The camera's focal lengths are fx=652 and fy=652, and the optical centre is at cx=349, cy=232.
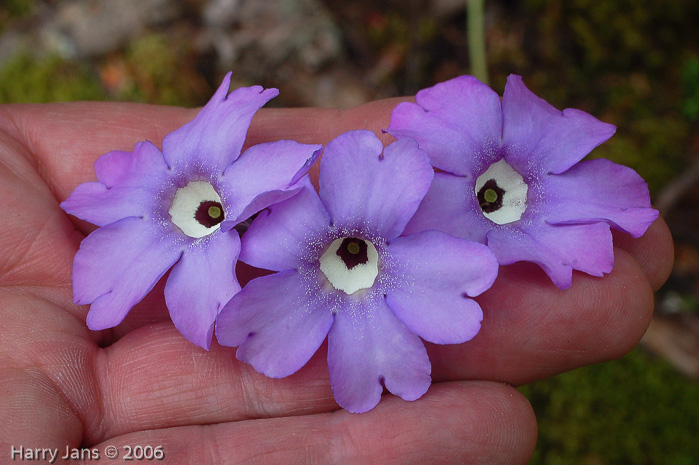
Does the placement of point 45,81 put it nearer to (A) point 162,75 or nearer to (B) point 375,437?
(A) point 162,75

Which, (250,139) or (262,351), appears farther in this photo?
(250,139)

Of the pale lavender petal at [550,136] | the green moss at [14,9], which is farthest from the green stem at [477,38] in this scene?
the green moss at [14,9]

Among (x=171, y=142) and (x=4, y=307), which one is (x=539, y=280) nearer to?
(x=171, y=142)

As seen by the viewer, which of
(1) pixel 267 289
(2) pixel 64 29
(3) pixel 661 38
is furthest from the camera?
(2) pixel 64 29

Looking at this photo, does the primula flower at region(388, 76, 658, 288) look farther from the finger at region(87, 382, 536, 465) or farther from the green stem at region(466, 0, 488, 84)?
the green stem at region(466, 0, 488, 84)

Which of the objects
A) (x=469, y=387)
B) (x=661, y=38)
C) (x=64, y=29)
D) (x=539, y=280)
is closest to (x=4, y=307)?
(x=469, y=387)

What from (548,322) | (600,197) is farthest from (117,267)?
(600,197)
